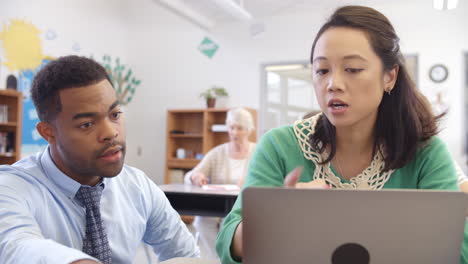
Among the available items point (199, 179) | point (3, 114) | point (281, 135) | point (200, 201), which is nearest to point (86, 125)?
point (281, 135)

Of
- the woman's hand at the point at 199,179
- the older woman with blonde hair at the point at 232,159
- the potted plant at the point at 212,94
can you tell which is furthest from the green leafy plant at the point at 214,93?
the woman's hand at the point at 199,179

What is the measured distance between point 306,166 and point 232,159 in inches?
111

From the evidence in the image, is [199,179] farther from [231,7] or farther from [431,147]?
[431,147]

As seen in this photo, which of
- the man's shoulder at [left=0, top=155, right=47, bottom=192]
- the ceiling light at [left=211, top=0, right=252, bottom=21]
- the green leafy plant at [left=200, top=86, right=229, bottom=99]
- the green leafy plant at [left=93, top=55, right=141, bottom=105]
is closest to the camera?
the man's shoulder at [left=0, top=155, right=47, bottom=192]

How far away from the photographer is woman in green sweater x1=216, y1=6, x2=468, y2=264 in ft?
3.59

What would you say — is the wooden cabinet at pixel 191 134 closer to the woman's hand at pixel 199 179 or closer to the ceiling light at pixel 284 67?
the ceiling light at pixel 284 67

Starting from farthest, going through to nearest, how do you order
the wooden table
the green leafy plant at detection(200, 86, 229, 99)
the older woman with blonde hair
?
the green leafy plant at detection(200, 86, 229, 99) < the older woman with blonde hair < the wooden table

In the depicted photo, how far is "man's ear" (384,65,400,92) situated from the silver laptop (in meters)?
0.55

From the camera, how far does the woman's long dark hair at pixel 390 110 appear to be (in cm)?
115

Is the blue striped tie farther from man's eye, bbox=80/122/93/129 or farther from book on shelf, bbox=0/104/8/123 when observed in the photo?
book on shelf, bbox=0/104/8/123

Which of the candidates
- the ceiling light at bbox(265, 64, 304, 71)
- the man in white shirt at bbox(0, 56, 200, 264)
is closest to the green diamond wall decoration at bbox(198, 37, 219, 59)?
the ceiling light at bbox(265, 64, 304, 71)

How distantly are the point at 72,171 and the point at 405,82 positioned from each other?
1011 millimetres

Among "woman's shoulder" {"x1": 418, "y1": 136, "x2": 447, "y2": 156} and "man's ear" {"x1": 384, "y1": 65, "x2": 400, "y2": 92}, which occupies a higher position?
"man's ear" {"x1": 384, "y1": 65, "x2": 400, "y2": 92}

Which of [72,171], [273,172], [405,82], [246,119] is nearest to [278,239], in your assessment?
[273,172]
